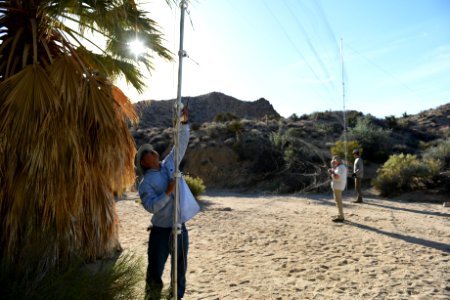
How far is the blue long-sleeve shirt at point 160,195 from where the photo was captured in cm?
371

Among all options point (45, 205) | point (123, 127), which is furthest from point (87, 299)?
point (123, 127)

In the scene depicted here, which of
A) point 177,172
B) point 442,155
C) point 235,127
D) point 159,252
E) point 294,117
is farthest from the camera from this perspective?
point 294,117

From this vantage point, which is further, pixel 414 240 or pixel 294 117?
pixel 294 117

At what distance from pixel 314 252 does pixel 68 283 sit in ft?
15.6

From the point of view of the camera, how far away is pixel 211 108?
50.9 m

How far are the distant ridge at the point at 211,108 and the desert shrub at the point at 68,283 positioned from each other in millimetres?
40039

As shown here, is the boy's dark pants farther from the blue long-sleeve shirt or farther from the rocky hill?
the rocky hill

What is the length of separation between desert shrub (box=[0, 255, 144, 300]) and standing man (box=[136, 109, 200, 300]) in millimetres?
218

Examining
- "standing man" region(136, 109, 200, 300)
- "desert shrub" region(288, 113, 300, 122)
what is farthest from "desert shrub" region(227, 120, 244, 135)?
"standing man" region(136, 109, 200, 300)

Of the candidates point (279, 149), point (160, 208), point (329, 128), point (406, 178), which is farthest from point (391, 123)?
point (160, 208)

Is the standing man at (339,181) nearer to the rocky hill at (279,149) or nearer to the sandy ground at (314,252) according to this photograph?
the sandy ground at (314,252)

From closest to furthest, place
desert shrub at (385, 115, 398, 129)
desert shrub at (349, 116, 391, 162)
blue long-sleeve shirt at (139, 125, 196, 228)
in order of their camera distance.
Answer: blue long-sleeve shirt at (139, 125, 196, 228), desert shrub at (349, 116, 391, 162), desert shrub at (385, 115, 398, 129)

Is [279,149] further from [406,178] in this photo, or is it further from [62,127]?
[62,127]

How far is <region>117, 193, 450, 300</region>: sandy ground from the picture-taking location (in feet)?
17.0
